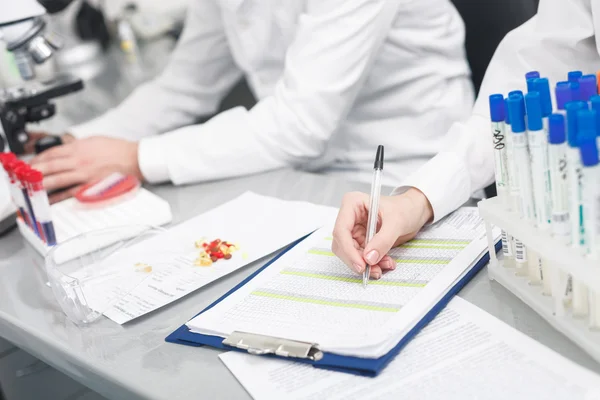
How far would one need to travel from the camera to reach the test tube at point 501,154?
74 centimetres

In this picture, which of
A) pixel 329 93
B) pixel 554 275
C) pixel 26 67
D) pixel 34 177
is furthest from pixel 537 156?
pixel 26 67

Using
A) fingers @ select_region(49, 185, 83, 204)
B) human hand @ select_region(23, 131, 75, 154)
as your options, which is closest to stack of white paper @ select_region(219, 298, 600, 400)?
fingers @ select_region(49, 185, 83, 204)

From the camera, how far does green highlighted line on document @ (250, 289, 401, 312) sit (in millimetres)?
745

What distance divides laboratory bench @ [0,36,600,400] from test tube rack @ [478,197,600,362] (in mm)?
12

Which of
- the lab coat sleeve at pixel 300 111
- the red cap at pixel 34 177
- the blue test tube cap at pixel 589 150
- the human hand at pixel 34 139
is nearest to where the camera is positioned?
the blue test tube cap at pixel 589 150

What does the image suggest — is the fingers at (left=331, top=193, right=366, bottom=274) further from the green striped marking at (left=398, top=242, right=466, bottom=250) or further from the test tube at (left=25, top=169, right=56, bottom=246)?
the test tube at (left=25, top=169, right=56, bottom=246)

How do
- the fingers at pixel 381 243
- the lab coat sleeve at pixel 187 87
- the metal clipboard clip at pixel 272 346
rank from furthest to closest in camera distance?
1. the lab coat sleeve at pixel 187 87
2. the fingers at pixel 381 243
3. the metal clipboard clip at pixel 272 346

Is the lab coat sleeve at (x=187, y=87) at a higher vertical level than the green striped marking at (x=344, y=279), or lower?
higher

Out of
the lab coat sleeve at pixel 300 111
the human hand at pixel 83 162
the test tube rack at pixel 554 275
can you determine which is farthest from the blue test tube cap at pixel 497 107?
the human hand at pixel 83 162

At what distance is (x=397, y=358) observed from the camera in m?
0.69

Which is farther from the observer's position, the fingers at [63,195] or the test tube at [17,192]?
the fingers at [63,195]

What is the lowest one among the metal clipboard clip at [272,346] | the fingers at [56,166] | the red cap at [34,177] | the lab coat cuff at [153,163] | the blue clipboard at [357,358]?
the blue clipboard at [357,358]

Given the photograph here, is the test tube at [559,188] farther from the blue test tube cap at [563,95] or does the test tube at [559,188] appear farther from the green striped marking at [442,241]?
the green striped marking at [442,241]

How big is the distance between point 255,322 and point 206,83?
3.79ft
